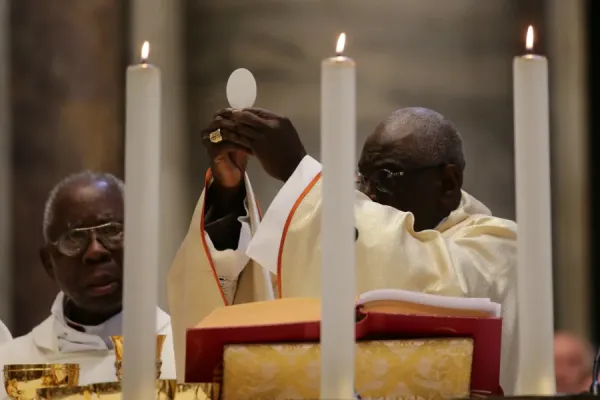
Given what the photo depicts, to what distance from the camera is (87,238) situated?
369 cm

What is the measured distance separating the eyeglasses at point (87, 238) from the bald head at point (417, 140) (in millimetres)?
1009

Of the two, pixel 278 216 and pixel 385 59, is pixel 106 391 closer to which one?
pixel 278 216

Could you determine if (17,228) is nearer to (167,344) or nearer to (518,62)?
(167,344)

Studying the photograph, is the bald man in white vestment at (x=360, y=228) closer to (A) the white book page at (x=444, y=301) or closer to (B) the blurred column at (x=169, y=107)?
(A) the white book page at (x=444, y=301)

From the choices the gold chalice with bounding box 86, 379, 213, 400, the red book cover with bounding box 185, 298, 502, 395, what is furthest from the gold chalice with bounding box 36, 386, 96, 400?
the red book cover with bounding box 185, 298, 502, 395

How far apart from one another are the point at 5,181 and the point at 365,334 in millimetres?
3383

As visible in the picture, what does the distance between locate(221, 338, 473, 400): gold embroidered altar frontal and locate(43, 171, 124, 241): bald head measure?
2.48m

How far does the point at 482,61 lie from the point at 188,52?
3.53 ft

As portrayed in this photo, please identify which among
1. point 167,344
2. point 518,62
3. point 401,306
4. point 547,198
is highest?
point 518,62

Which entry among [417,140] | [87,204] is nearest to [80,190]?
[87,204]

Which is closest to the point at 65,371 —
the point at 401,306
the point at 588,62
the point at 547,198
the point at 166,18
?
the point at 401,306

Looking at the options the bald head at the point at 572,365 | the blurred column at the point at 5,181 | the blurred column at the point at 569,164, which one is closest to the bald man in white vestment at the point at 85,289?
the blurred column at the point at 5,181

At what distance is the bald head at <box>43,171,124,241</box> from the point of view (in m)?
3.78

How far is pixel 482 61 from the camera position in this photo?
4309 millimetres
